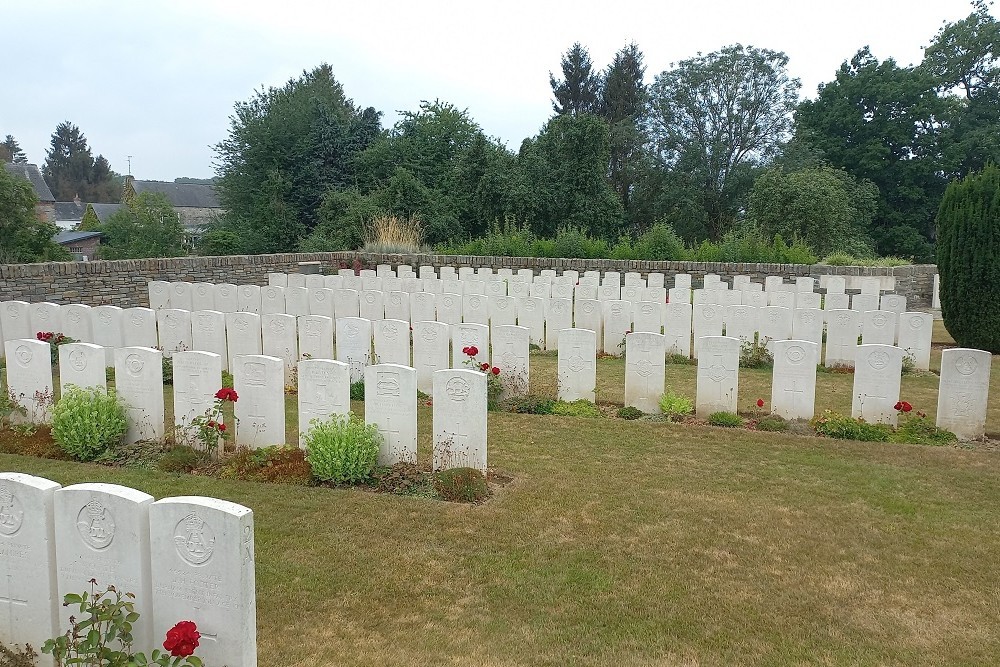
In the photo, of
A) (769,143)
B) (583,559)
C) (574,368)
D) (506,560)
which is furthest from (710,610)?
(769,143)

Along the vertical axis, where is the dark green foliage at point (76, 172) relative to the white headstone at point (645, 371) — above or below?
above

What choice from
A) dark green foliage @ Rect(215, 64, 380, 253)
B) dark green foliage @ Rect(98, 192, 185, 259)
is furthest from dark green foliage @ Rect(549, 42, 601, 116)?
dark green foliage @ Rect(98, 192, 185, 259)

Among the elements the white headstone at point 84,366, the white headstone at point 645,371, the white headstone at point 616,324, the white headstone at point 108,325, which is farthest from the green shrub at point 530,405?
the white headstone at point 108,325

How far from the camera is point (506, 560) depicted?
4.98 m

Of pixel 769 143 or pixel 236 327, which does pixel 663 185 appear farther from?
pixel 236 327

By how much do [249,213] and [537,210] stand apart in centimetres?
1372

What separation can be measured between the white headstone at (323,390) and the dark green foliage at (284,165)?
89.6 feet

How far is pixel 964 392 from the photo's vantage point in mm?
7816

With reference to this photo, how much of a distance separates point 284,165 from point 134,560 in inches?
1305

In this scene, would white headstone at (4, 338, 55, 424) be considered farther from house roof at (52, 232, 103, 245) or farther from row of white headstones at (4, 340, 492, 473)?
house roof at (52, 232, 103, 245)

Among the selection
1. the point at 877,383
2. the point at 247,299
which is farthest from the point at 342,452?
the point at 247,299

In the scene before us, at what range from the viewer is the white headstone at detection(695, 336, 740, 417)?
27.8 feet

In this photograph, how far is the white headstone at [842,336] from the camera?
11.1 meters

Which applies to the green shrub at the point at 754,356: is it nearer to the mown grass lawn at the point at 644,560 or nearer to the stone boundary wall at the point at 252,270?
the mown grass lawn at the point at 644,560
